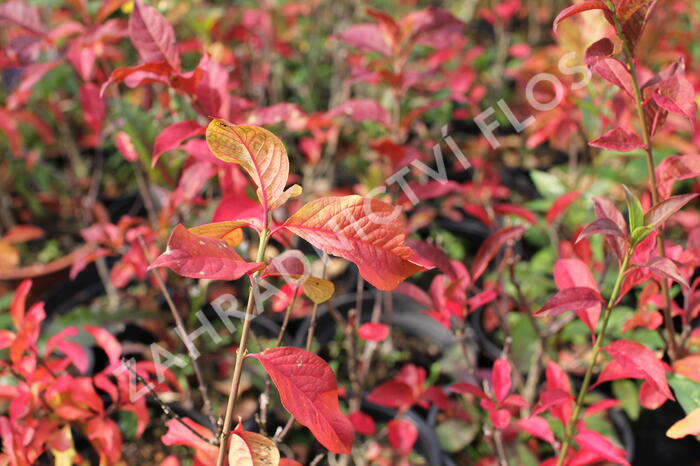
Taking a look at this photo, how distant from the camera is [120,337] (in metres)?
1.77

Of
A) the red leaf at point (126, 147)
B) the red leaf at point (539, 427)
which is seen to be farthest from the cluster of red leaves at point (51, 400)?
the red leaf at point (539, 427)

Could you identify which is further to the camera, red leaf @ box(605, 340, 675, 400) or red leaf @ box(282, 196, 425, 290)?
red leaf @ box(605, 340, 675, 400)

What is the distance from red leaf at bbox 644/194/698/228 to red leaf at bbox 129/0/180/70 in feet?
2.51

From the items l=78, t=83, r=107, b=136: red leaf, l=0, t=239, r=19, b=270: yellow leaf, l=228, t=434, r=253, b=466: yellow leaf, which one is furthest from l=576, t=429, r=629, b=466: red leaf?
l=0, t=239, r=19, b=270: yellow leaf

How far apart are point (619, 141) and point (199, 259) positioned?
0.64m

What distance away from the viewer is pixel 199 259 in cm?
69

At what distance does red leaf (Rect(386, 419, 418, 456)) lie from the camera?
129cm

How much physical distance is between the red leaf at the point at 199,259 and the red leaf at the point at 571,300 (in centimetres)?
44

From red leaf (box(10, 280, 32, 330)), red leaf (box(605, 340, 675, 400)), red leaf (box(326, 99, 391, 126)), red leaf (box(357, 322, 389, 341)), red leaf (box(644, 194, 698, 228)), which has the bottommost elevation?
red leaf (box(357, 322, 389, 341))

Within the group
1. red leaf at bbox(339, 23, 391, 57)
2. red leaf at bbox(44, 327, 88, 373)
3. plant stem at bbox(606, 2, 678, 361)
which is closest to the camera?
plant stem at bbox(606, 2, 678, 361)

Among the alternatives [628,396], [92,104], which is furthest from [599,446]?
[92,104]

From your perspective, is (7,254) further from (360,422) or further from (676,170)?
(676,170)

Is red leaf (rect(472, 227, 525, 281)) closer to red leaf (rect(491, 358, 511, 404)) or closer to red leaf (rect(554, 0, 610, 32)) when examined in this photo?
red leaf (rect(491, 358, 511, 404))

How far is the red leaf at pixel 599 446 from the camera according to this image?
964mm
